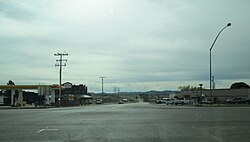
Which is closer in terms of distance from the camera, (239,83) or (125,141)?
(125,141)

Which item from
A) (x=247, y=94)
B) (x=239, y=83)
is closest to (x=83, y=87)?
(x=239, y=83)

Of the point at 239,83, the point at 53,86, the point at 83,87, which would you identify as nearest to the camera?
the point at 53,86

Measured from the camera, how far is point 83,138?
14.8 m

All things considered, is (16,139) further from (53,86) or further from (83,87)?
(83,87)

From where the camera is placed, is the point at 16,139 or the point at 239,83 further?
the point at 239,83

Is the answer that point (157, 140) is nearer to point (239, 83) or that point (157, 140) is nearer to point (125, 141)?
point (125, 141)

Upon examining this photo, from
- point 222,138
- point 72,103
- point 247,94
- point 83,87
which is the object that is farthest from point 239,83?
point 222,138

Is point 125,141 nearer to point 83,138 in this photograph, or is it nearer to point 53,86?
point 83,138

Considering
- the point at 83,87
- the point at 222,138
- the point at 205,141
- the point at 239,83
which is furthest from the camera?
the point at 83,87

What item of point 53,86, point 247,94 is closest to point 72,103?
point 53,86

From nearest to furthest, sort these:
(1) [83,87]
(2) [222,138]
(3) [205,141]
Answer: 1. (3) [205,141]
2. (2) [222,138]
3. (1) [83,87]

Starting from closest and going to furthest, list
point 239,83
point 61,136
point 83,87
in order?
point 61,136, point 239,83, point 83,87

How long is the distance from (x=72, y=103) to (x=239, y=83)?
8141cm

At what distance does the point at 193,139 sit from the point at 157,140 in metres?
1.46
